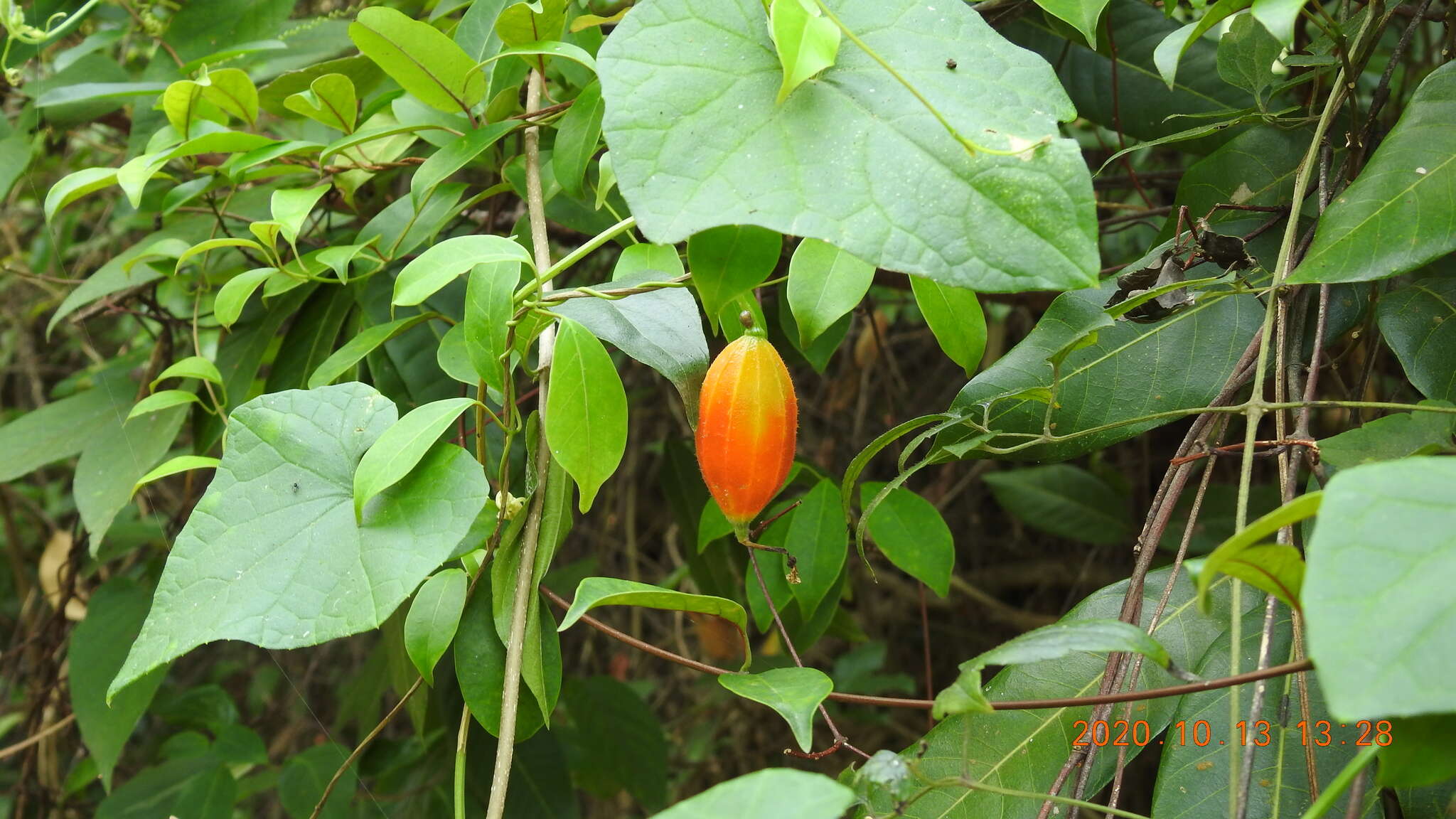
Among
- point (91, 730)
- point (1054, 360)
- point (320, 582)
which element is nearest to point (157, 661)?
point (320, 582)

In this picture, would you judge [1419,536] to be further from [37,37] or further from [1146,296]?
[37,37]

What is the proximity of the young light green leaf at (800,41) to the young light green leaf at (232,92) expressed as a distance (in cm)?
55

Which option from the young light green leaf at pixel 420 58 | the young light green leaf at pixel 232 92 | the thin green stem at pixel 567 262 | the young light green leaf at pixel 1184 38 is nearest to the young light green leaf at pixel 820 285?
the thin green stem at pixel 567 262

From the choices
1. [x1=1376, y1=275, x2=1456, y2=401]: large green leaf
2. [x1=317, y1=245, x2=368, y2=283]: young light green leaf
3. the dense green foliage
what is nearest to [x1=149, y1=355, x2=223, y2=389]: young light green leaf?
the dense green foliage

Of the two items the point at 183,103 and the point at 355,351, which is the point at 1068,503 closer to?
the point at 355,351

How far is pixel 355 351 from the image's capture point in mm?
804

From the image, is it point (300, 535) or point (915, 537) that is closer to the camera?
point (300, 535)

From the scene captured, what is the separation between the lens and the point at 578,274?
1.18 m

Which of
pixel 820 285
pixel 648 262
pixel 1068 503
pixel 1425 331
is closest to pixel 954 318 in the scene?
pixel 820 285

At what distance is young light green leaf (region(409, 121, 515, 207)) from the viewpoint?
761 millimetres

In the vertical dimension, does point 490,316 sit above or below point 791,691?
above

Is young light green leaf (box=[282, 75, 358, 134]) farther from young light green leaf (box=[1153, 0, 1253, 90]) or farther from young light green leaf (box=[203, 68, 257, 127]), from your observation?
young light green leaf (box=[1153, 0, 1253, 90])

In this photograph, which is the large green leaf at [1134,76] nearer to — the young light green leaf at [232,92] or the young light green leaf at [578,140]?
the young light green leaf at [578,140]

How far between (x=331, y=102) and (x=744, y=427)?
0.48 m
